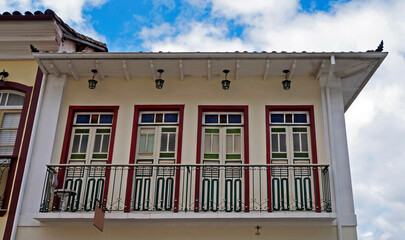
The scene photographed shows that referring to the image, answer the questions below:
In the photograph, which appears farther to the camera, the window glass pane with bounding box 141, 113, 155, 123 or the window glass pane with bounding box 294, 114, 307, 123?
the window glass pane with bounding box 141, 113, 155, 123

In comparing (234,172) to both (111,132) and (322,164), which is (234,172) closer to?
(322,164)

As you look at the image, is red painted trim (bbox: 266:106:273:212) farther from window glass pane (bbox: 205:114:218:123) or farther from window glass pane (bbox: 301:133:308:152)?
window glass pane (bbox: 205:114:218:123)

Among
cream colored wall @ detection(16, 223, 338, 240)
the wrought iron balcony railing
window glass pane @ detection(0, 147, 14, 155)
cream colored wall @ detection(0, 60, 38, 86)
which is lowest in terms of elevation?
cream colored wall @ detection(16, 223, 338, 240)

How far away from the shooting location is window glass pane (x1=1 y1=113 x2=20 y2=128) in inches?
439

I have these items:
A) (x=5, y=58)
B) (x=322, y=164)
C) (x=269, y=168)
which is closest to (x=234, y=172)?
(x=269, y=168)

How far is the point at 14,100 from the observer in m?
11.4

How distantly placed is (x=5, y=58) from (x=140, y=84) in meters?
3.46

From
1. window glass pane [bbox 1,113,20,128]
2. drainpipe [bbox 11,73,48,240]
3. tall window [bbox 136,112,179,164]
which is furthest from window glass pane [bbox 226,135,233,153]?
window glass pane [bbox 1,113,20,128]

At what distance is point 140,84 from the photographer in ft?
36.8

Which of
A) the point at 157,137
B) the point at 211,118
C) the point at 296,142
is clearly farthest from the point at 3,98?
the point at 296,142

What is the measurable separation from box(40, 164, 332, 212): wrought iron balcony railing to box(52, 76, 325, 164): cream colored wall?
49cm

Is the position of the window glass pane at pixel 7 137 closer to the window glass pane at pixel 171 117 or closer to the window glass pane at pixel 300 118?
the window glass pane at pixel 171 117

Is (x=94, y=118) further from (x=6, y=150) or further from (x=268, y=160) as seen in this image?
(x=268, y=160)

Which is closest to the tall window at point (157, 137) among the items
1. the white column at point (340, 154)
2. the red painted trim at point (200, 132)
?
the red painted trim at point (200, 132)
